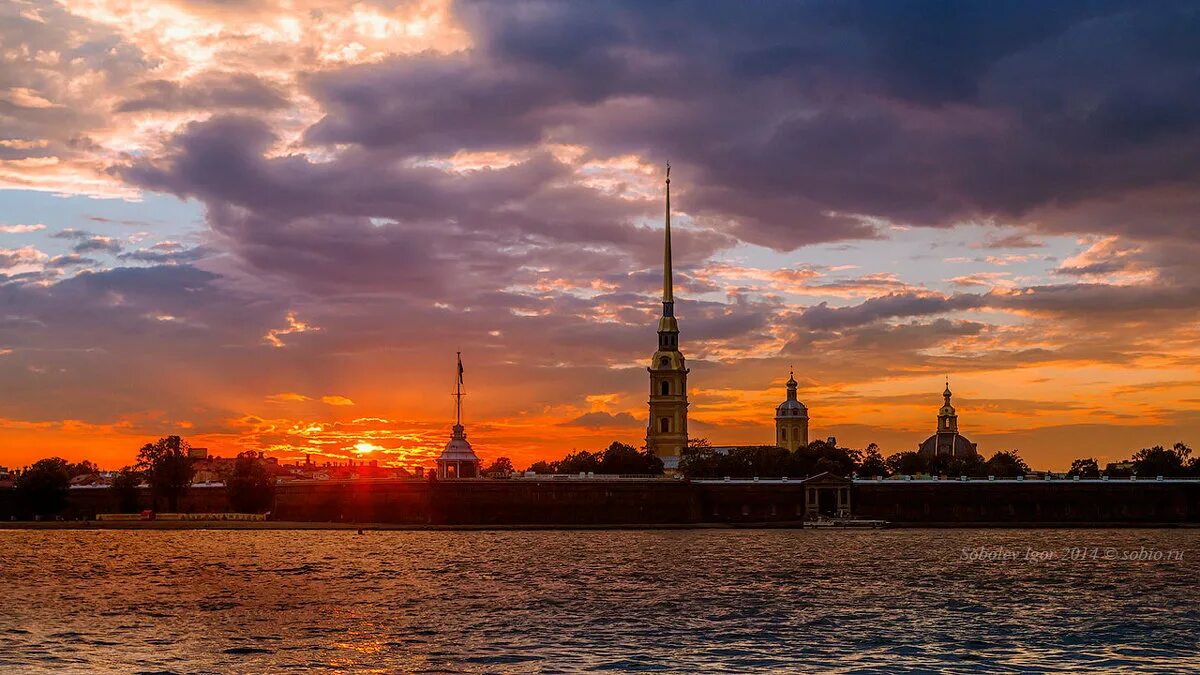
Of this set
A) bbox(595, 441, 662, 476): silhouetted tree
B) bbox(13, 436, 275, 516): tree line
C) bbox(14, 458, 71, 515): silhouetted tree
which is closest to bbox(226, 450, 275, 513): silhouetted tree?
bbox(13, 436, 275, 516): tree line

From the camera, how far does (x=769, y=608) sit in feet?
178

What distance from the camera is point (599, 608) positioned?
54.1m

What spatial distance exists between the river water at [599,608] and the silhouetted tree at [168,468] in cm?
5238

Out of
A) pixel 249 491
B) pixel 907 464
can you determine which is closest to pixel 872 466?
pixel 907 464

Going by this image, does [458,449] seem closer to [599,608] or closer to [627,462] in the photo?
[627,462]

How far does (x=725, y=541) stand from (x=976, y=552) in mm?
21340

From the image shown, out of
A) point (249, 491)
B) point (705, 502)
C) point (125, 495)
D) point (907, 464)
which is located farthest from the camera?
point (907, 464)

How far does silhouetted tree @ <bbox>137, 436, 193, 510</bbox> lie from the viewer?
498 feet

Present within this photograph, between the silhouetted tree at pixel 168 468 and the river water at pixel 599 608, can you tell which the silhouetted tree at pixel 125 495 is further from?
the river water at pixel 599 608

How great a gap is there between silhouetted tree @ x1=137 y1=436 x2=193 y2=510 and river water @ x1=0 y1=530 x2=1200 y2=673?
52.4 m

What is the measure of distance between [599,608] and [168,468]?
353 feet

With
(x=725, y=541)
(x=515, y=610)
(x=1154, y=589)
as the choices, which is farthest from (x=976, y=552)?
(x=515, y=610)

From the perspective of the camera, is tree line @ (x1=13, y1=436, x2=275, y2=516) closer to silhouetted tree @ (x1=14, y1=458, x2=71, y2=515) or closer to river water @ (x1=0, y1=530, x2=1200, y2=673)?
silhouetted tree @ (x1=14, y1=458, x2=71, y2=515)

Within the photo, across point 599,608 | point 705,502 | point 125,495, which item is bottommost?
point 599,608
